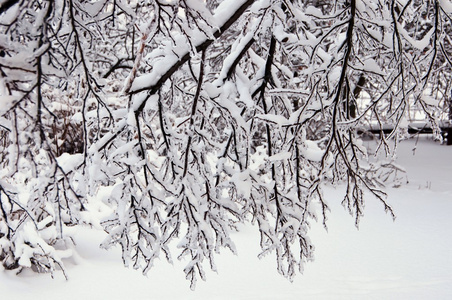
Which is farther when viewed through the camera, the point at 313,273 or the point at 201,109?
the point at 313,273

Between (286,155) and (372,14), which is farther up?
(372,14)

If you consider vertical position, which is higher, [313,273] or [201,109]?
[201,109]

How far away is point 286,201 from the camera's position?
110 inches

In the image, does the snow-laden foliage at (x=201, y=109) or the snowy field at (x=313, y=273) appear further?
the snowy field at (x=313, y=273)

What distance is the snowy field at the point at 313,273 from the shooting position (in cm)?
373

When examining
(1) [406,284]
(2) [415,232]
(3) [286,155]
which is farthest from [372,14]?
(2) [415,232]

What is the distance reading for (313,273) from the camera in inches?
171

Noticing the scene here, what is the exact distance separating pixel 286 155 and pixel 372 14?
80cm

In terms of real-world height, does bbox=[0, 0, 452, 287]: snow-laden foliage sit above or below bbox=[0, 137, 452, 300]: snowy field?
above

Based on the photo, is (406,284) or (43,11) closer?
(43,11)

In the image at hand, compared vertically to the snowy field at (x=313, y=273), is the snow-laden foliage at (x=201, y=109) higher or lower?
higher

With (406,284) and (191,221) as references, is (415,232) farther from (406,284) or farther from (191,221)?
(191,221)

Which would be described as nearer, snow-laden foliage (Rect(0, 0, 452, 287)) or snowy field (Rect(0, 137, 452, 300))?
snow-laden foliage (Rect(0, 0, 452, 287))

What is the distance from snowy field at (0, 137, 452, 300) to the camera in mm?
3730
